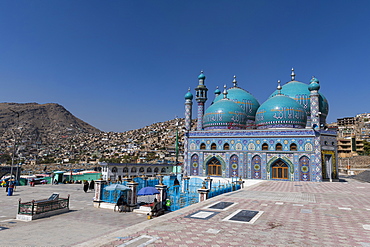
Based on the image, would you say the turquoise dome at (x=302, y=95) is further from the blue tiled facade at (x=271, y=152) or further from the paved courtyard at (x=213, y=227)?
the paved courtyard at (x=213, y=227)

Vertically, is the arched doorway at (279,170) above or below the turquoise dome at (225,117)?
below

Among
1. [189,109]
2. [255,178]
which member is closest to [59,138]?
[189,109]

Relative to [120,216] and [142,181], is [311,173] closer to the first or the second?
[142,181]

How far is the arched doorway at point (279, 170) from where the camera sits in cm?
2898

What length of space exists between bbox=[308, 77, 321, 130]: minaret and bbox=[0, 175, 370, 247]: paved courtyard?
57.3ft

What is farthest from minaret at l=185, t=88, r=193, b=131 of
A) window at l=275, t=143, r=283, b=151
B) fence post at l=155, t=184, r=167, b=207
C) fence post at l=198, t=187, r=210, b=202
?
fence post at l=198, t=187, r=210, b=202

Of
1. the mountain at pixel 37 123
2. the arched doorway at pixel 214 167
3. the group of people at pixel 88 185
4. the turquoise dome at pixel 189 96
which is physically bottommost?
the group of people at pixel 88 185

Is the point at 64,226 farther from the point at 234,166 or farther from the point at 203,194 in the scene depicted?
the point at 234,166

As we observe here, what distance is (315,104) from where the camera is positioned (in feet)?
96.5

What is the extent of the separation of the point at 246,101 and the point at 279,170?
12.0 m

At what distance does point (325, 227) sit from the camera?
8.09m

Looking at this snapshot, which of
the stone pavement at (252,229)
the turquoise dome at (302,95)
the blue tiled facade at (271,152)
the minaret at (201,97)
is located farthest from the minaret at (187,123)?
the stone pavement at (252,229)

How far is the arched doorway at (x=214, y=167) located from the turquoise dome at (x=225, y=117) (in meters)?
4.56

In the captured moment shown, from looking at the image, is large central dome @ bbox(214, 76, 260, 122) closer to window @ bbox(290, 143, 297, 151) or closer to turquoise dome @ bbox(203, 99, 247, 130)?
turquoise dome @ bbox(203, 99, 247, 130)
